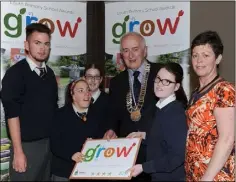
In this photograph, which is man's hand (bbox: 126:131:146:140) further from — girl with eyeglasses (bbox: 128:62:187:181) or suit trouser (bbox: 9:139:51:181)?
Answer: suit trouser (bbox: 9:139:51:181)

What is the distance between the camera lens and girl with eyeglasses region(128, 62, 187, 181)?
245 cm

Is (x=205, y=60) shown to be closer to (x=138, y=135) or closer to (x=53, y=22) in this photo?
(x=138, y=135)

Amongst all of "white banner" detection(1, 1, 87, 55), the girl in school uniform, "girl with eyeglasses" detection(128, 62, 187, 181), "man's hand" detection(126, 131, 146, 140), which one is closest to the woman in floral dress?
"girl with eyeglasses" detection(128, 62, 187, 181)

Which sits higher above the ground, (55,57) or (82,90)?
(55,57)

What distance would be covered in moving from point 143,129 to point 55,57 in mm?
1837

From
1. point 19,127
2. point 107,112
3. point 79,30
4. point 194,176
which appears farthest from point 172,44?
point 194,176

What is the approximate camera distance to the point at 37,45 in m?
3.33

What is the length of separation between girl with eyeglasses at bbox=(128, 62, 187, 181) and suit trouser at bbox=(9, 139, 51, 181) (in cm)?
108

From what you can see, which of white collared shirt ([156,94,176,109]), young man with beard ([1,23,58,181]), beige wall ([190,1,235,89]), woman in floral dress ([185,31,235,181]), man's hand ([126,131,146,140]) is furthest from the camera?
beige wall ([190,1,235,89])

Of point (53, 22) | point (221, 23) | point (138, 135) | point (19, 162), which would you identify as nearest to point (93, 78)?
point (138, 135)

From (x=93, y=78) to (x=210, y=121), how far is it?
1735 millimetres

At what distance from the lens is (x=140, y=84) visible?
11.3ft

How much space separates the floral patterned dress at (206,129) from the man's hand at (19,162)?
157 cm

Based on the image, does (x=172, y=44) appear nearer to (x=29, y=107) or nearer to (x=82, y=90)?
(x=82, y=90)
